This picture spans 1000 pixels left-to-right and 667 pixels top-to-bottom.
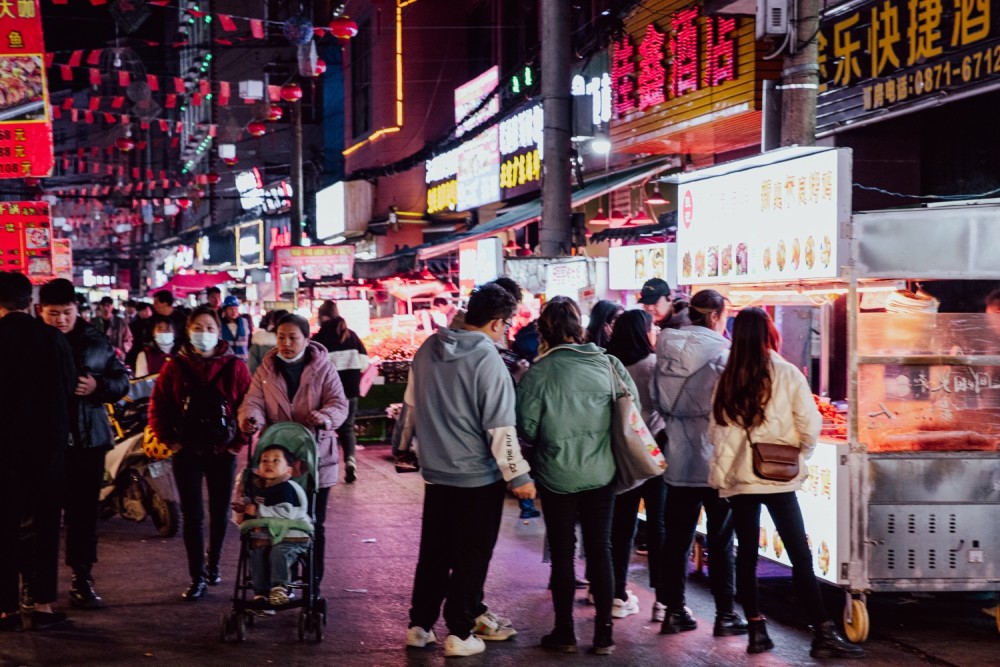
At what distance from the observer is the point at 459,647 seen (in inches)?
259

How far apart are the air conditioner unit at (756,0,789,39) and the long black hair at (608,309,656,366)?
276 centimetres

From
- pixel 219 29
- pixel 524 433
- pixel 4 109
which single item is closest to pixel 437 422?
pixel 524 433

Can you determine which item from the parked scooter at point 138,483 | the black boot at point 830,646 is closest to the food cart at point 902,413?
the black boot at point 830,646

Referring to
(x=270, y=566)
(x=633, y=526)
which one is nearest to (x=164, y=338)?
(x=270, y=566)

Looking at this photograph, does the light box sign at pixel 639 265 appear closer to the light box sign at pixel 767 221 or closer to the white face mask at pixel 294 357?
the light box sign at pixel 767 221

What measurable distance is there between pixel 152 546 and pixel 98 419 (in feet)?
8.52

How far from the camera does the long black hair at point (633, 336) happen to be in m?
7.75

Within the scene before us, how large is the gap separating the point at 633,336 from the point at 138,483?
5.17 metres

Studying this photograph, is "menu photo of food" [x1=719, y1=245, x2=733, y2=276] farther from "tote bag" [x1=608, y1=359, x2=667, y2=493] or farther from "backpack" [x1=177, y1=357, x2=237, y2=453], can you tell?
"backpack" [x1=177, y1=357, x2=237, y2=453]

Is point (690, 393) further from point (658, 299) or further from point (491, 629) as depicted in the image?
point (491, 629)

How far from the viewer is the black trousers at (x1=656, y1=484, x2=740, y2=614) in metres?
7.07

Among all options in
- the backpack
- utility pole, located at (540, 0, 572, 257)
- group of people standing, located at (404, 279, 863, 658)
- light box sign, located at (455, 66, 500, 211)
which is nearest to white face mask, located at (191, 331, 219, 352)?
the backpack

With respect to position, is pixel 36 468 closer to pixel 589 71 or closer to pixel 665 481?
pixel 665 481

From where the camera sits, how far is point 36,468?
703 cm
